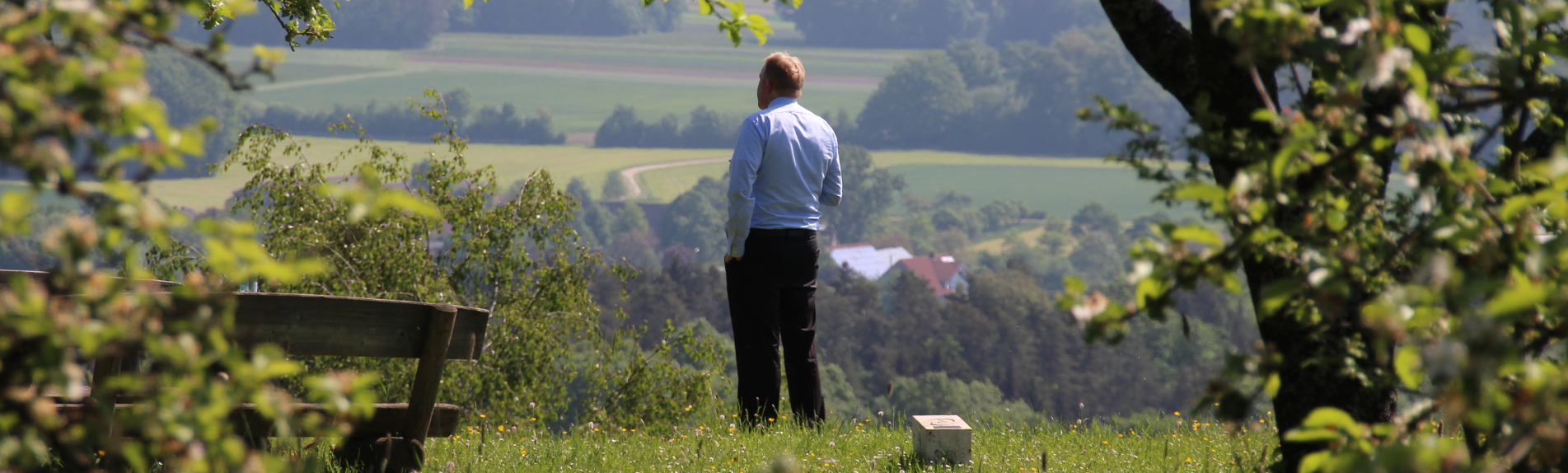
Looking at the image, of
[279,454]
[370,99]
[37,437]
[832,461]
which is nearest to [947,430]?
[832,461]

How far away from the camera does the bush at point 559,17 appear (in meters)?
162

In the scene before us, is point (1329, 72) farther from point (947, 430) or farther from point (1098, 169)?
point (1098, 169)

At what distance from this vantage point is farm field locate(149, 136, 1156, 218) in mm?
118375

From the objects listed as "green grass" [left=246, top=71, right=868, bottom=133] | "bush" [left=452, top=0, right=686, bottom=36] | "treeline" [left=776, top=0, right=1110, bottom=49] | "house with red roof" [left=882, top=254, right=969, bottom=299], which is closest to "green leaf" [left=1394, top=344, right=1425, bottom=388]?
"house with red roof" [left=882, top=254, right=969, bottom=299]

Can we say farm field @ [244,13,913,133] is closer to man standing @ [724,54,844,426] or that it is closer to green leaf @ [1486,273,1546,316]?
man standing @ [724,54,844,426]

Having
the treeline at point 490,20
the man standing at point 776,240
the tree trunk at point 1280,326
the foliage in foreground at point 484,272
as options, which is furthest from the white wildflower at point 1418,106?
the treeline at point 490,20

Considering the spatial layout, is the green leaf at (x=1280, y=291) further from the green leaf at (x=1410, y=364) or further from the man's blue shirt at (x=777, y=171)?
the man's blue shirt at (x=777, y=171)

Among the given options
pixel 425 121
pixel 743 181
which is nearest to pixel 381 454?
pixel 743 181

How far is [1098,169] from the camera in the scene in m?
137

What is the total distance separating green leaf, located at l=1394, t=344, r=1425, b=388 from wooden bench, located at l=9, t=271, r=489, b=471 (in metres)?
2.70

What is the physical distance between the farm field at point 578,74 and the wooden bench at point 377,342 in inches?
5167

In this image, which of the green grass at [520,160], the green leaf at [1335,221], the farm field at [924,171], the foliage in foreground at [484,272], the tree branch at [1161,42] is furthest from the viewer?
the farm field at [924,171]

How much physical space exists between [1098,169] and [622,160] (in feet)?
191

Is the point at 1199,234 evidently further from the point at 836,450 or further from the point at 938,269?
the point at 938,269
